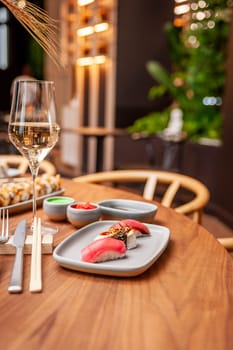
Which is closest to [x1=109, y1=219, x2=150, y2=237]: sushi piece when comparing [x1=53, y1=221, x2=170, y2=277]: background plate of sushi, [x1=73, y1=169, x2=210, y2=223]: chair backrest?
[x1=53, y1=221, x2=170, y2=277]: background plate of sushi

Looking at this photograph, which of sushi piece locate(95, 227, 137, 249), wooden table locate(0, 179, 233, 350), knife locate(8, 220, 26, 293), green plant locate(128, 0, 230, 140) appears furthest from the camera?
green plant locate(128, 0, 230, 140)

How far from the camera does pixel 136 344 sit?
492 millimetres

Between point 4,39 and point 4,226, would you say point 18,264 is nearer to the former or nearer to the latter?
point 4,226

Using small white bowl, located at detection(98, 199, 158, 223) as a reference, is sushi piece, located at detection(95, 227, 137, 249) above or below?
above

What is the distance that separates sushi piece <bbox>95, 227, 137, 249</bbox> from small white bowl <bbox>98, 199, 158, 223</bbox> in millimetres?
176

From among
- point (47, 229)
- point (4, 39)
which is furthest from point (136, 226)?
point (4, 39)

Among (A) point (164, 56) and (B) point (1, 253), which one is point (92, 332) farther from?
(A) point (164, 56)

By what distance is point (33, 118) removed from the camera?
0.84 meters

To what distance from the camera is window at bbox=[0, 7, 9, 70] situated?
40.8ft

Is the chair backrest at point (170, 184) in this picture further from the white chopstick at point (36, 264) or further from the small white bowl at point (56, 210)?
the white chopstick at point (36, 264)

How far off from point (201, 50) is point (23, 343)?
4876 mm

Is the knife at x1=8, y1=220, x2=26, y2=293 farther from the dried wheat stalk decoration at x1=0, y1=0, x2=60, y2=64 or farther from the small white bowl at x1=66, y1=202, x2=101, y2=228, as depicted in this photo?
the dried wheat stalk decoration at x1=0, y1=0, x2=60, y2=64

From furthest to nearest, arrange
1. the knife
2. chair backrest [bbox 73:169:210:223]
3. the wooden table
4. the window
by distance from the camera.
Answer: the window, chair backrest [bbox 73:169:210:223], the knife, the wooden table

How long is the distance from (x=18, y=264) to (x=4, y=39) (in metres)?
13.1
